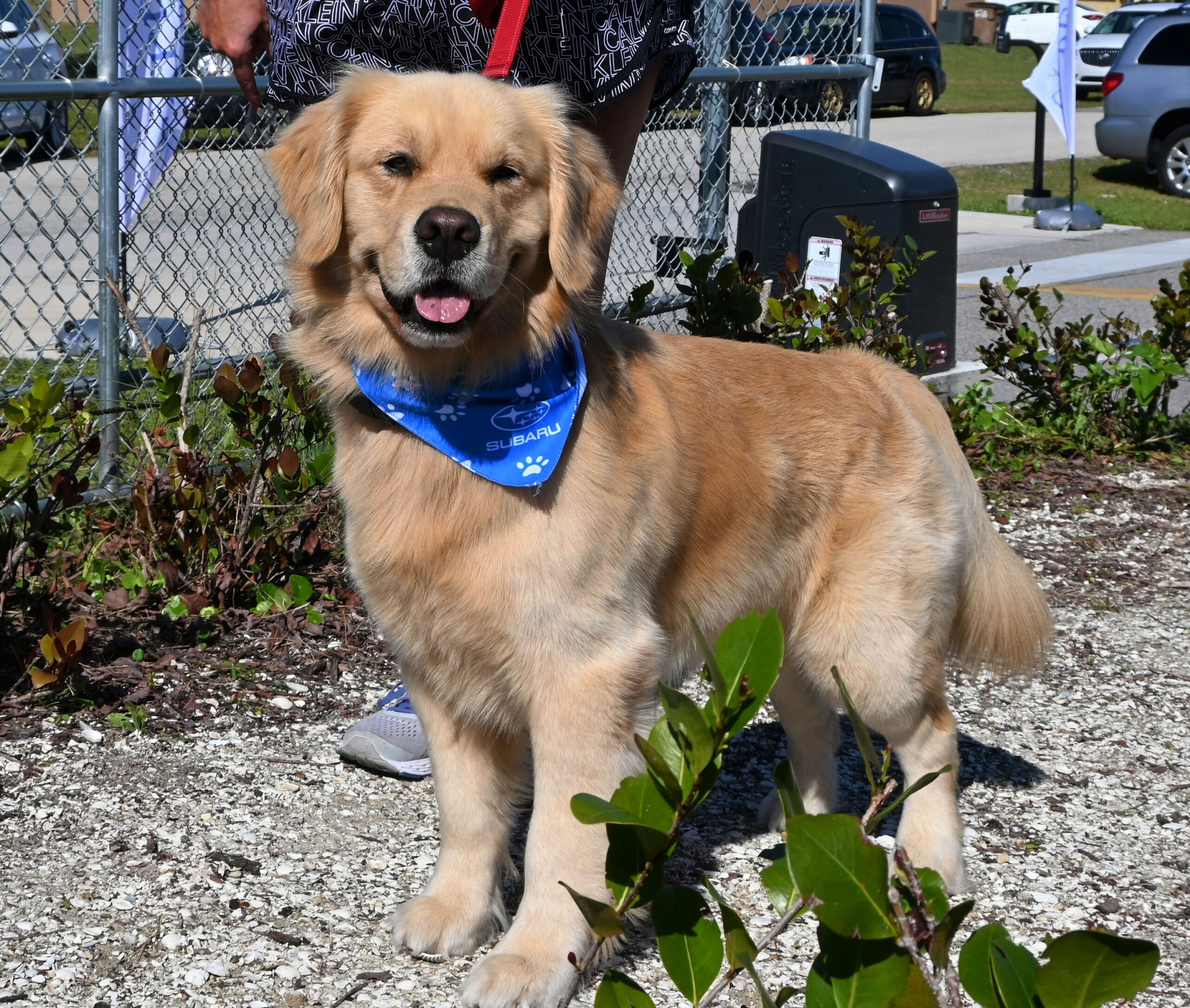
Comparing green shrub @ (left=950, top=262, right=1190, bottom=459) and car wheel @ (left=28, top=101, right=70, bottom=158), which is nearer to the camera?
car wheel @ (left=28, top=101, right=70, bottom=158)

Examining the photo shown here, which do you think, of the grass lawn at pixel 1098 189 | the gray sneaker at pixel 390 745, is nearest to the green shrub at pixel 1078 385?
the gray sneaker at pixel 390 745

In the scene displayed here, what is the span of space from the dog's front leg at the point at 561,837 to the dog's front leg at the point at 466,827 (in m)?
0.21

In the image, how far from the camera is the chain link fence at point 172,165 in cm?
469

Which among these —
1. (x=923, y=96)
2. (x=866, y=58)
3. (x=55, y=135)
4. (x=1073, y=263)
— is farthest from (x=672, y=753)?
(x=923, y=96)

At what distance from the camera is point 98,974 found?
95.2 inches

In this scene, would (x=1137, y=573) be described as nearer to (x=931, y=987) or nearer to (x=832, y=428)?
(x=832, y=428)

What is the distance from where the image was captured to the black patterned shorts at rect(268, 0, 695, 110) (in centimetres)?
312

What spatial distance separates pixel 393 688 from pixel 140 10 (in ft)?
10.0

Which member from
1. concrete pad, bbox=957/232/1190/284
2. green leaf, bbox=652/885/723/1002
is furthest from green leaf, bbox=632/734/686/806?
concrete pad, bbox=957/232/1190/284

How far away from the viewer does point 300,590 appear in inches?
165

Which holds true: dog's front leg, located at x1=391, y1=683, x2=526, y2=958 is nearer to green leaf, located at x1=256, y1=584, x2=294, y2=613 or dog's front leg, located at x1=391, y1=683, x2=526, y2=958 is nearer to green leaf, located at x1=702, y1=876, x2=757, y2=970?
green leaf, located at x1=702, y1=876, x2=757, y2=970

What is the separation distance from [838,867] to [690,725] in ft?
0.66

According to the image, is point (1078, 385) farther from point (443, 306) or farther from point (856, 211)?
point (443, 306)

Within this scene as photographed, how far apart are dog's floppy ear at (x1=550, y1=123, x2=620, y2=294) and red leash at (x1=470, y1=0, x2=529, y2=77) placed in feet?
1.15
